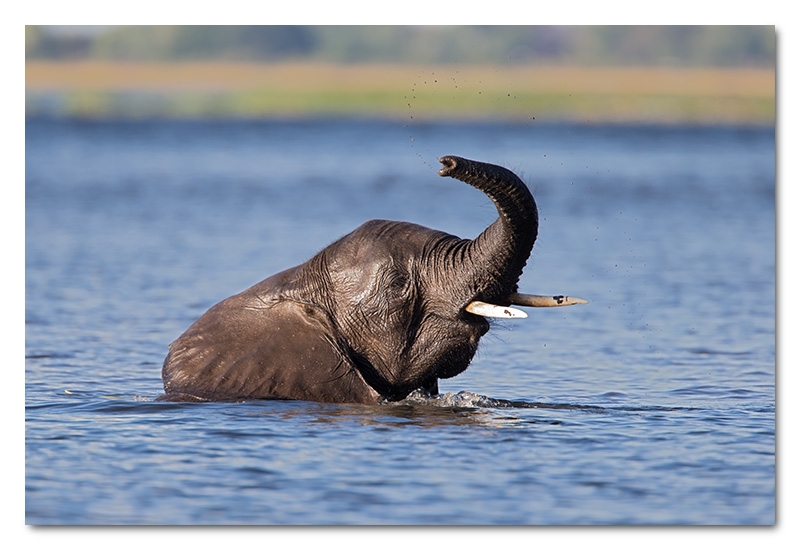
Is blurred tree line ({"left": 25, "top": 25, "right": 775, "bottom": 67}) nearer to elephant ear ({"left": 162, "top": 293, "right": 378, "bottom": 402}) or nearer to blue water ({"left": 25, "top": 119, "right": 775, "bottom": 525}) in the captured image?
blue water ({"left": 25, "top": 119, "right": 775, "bottom": 525})

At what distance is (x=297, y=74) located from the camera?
37.1 m

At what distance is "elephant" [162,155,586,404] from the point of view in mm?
10039

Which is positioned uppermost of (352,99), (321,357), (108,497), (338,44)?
(352,99)

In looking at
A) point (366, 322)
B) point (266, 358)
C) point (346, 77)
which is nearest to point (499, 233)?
point (366, 322)

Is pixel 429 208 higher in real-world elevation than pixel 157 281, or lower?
higher

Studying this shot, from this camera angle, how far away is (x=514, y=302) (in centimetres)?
1006

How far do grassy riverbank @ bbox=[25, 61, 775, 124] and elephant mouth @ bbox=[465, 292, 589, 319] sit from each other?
4.34 m

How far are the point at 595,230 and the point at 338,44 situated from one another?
6365mm

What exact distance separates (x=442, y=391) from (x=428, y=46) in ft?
45.1

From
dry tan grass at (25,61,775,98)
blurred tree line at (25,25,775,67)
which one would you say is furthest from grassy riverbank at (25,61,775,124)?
blurred tree line at (25,25,775,67)

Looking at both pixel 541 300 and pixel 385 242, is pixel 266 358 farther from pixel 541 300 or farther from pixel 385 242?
pixel 541 300

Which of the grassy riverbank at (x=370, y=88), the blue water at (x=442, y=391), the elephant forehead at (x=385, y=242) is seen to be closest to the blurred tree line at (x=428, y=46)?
the grassy riverbank at (x=370, y=88)

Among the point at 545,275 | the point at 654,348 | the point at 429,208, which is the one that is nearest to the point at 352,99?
the point at 429,208
